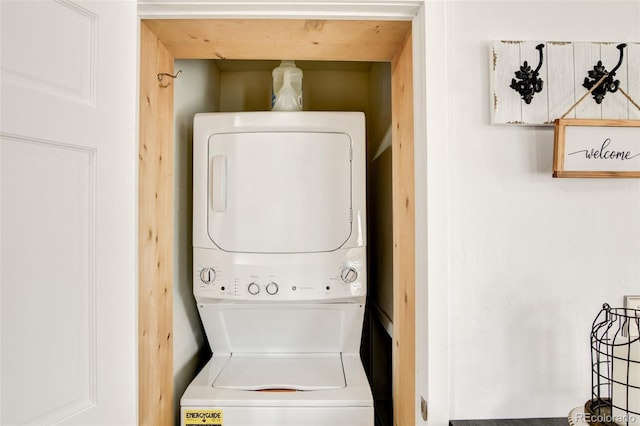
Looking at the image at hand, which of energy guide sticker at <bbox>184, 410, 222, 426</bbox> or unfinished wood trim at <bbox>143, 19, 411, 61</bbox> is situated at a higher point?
unfinished wood trim at <bbox>143, 19, 411, 61</bbox>

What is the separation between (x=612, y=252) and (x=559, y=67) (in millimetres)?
521

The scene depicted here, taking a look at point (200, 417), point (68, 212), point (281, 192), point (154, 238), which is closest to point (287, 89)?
point (281, 192)

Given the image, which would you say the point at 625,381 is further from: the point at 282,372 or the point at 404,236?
the point at 282,372

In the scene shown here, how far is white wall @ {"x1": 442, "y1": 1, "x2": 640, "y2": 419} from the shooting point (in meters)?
1.06

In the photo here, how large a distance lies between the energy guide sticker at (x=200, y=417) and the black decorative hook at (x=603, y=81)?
155cm

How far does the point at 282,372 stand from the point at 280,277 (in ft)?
1.29

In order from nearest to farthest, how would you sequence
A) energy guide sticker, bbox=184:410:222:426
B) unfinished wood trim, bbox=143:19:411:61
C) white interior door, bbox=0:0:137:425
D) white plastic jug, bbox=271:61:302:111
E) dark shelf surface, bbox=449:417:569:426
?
white interior door, bbox=0:0:137:425, dark shelf surface, bbox=449:417:569:426, unfinished wood trim, bbox=143:19:411:61, energy guide sticker, bbox=184:410:222:426, white plastic jug, bbox=271:61:302:111

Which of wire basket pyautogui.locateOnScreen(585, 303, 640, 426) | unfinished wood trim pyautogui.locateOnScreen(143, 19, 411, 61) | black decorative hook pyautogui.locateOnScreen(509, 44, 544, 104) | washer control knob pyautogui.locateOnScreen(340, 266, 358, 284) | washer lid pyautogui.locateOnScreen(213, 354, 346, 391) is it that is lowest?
washer lid pyautogui.locateOnScreen(213, 354, 346, 391)

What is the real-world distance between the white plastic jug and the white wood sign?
0.95 metres

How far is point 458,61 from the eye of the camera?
1.07 metres

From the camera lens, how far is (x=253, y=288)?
63.0 inches

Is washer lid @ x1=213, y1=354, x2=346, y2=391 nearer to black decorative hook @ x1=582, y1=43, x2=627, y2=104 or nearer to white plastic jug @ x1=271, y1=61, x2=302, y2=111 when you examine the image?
white plastic jug @ x1=271, y1=61, x2=302, y2=111

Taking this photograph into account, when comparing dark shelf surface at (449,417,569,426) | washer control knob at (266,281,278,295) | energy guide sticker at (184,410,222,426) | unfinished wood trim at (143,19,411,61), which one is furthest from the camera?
washer control knob at (266,281,278,295)

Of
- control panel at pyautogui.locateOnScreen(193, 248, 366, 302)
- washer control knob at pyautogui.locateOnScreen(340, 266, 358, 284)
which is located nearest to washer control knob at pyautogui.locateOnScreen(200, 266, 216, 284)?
control panel at pyautogui.locateOnScreen(193, 248, 366, 302)
